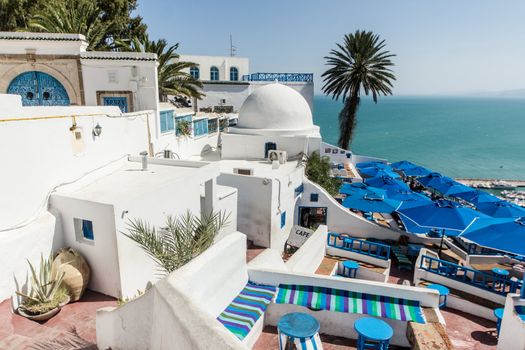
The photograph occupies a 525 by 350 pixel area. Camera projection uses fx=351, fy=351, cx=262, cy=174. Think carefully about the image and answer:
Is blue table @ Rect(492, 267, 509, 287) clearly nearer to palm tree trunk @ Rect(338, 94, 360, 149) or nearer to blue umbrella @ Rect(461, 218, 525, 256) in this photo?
blue umbrella @ Rect(461, 218, 525, 256)

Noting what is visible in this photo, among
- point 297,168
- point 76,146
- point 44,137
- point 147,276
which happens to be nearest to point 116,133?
point 76,146

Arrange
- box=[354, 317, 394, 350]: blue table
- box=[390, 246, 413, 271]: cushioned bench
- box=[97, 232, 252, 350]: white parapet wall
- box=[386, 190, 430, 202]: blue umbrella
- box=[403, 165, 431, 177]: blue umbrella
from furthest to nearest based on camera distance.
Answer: box=[403, 165, 431, 177]: blue umbrella
box=[386, 190, 430, 202]: blue umbrella
box=[390, 246, 413, 271]: cushioned bench
box=[354, 317, 394, 350]: blue table
box=[97, 232, 252, 350]: white parapet wall

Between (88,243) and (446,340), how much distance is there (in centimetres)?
848

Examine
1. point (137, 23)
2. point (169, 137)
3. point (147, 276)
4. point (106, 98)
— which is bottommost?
point (147, 276)

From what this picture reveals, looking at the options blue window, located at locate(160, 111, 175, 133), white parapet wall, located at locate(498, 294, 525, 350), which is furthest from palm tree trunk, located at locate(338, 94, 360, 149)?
white parapet wall, located at locate(498, 294, 525, 350)

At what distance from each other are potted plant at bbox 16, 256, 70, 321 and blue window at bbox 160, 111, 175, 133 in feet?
31.2

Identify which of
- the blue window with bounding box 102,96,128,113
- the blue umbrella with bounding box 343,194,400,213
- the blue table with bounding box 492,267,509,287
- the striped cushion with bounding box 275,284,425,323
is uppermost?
the blue window with bounding box 102,96,128,113

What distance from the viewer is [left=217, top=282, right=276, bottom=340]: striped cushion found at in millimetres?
6773

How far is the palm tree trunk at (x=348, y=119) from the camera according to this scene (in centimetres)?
3284

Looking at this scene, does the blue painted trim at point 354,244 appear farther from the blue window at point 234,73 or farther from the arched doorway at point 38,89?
the blue window at point 234,73

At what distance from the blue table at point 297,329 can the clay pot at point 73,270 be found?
508cm

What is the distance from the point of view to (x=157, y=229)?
10.1 m

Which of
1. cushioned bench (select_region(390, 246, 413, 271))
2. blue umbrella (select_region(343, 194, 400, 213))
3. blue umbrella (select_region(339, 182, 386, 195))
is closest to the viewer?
cushioned bench (select_region(390, 246, 413, 271))

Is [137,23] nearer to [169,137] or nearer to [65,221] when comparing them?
[169,137]
